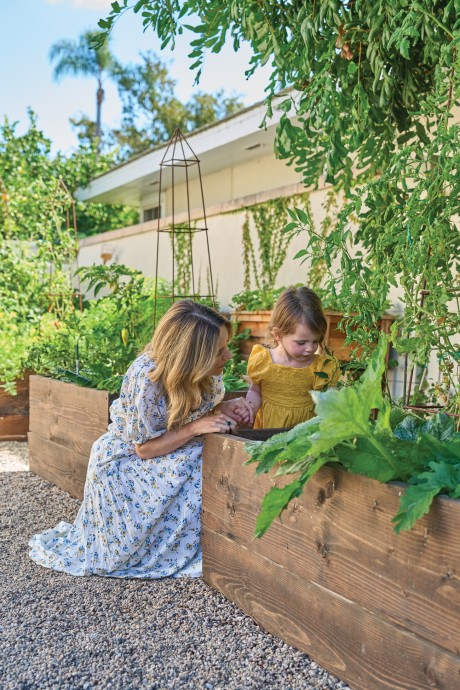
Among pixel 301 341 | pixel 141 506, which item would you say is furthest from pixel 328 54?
pixel 141 506

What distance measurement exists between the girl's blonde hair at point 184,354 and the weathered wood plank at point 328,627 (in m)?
0.52

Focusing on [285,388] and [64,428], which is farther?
[64,428]

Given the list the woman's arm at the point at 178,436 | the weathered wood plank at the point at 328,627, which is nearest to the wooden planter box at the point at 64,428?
the woman's arm at the point at 178,436

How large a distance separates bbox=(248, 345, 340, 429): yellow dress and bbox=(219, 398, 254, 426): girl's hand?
0.26m

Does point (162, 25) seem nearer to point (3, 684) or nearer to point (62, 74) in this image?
point (3, 684)

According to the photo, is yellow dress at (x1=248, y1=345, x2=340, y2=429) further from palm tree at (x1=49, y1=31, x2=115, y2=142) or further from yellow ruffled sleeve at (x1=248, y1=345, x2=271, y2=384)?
palm tree at (x1=49, y1=31, x2=115, y2=142)

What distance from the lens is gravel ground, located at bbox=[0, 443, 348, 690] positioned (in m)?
2.13

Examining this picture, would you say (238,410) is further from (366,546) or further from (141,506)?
(366,546)

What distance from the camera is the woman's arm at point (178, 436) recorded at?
9.46 ft

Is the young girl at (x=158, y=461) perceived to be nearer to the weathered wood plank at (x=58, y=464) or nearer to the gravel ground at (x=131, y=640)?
the gravel ground at (x=131, y=640)

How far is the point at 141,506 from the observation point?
10.2 ft

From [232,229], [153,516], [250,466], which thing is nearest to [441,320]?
[250,466]

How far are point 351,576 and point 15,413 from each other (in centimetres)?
457

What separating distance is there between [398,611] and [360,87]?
2.29 m
